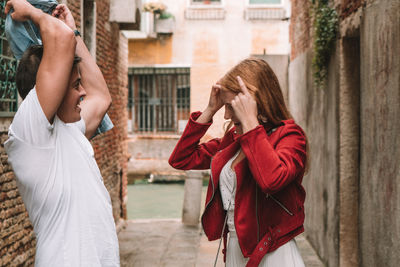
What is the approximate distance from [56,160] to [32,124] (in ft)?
0.52

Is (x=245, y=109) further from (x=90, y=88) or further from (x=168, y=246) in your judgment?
(x=168, y=246)

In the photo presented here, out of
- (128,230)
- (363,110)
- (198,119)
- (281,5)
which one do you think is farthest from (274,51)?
(198,119)

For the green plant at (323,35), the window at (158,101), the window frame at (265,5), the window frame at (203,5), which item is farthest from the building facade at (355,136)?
the window at (158,101)

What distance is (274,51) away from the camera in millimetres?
18906

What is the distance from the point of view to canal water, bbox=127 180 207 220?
1268 cm

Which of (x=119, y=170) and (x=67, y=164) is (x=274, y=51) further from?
(x=67, y=164)

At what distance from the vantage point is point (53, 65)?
5.44ft

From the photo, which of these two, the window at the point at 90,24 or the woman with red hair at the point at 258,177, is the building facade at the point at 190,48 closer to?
the window at the point at 90,24

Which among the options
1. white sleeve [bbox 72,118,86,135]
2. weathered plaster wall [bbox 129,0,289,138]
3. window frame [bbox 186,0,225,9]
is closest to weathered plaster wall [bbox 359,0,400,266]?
white sleeve [bbox 72,118,86,135]

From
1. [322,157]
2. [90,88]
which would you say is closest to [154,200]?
[322,157]

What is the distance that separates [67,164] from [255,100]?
0.98 meters

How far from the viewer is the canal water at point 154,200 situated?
1268 centimetres

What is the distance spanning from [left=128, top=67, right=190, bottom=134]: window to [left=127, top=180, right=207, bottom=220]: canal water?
2.55m

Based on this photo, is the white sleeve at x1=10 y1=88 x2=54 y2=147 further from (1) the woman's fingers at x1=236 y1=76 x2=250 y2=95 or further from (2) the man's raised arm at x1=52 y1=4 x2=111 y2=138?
(1) the woman's fingers at x1=236 y1=76 x2=250 y2=95
